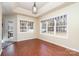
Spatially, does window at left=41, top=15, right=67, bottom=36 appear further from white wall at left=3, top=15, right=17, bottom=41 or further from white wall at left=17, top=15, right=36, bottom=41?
white wall at left=3, top=15, right=17, bottom=41

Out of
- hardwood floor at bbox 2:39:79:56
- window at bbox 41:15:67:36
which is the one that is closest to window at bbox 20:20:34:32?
window at bbox 41:15:67:36

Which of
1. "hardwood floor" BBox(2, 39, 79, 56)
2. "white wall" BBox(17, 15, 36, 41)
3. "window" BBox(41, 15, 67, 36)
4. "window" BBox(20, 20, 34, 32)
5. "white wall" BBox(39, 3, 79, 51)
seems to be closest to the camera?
"hardwood floor" BBox(2, 39, 79, 56)

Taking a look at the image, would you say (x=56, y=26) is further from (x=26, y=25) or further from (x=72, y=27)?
(x=26, y=25)

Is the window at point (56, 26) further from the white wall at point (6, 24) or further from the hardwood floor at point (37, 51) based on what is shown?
the white wall at point (6, 24)

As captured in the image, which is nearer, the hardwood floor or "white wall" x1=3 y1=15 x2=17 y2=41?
the hardwood floor

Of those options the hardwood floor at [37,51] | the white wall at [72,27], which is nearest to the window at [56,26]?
the white wall at [72,27]

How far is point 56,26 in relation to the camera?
4.01 meters

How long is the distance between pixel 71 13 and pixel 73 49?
137 cm

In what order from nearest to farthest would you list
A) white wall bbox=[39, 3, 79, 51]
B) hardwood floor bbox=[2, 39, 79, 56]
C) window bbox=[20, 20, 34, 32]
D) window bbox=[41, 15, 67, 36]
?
hardwood floor bbox=[2, 39, 79, 56] < white wall bbox=[39, 3, 79, 51] < window bbox=[41, 15, 67, 36] < window bbox=[20, 20, 34, 32]

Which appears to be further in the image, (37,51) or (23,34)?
(23,34)

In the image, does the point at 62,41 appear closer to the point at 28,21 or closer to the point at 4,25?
the point at 28,21

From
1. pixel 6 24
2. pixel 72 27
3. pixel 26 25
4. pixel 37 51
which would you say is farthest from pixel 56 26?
pixel 6 24

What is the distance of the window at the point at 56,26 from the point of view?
3525mm

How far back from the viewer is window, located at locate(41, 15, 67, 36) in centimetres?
353
